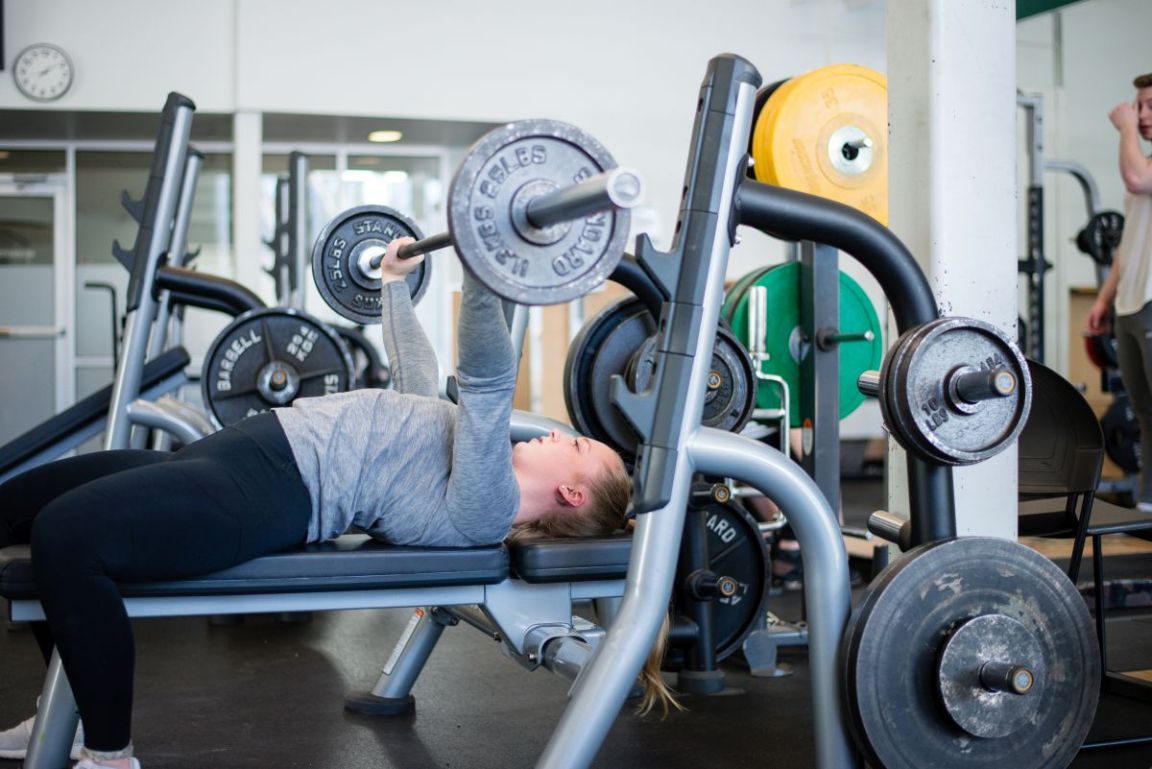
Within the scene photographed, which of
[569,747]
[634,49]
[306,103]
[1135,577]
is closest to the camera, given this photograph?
[569,747]

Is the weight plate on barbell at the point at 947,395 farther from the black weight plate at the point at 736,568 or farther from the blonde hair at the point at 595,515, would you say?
the black weight plate at the point at 736,568

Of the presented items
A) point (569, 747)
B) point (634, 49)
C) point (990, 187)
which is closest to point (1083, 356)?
point (634, 49)

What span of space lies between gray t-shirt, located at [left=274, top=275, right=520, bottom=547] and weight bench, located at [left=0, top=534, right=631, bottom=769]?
0.11ft

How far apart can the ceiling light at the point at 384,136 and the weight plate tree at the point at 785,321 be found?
4.71 meters

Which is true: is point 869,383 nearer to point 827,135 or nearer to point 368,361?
point 827,135

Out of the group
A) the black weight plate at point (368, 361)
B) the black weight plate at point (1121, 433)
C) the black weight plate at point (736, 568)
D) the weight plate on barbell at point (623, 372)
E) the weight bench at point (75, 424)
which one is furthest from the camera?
the black weight plate at point (1121, 433)

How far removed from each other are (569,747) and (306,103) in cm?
597

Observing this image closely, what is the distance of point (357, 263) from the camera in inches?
83.7

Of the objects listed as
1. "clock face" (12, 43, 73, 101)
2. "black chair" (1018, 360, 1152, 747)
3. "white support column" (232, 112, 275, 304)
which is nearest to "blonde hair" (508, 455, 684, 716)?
"black chair" (1018, 360, 1152, 747)

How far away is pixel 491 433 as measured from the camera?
1.49 m

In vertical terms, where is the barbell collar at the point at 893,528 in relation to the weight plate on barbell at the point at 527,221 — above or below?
below

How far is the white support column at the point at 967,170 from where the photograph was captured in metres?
1.99

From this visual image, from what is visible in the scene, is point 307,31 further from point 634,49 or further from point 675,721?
point 675,721

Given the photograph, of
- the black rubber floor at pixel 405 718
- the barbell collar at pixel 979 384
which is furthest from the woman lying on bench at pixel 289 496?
the barbell collar at pixel 979 384
